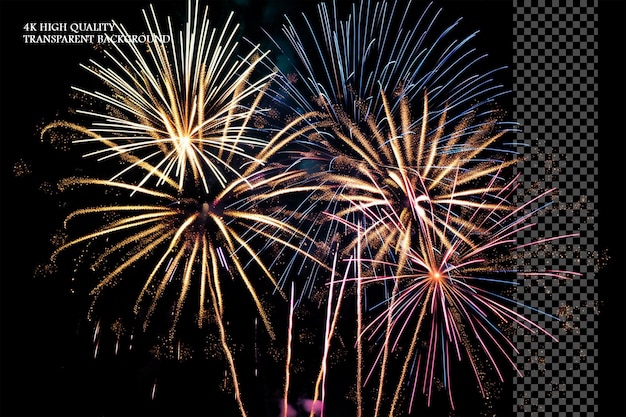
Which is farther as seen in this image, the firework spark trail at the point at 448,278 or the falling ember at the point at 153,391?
the falling ember at the point at 153,391

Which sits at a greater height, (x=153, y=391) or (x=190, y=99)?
(x=190, y=99)

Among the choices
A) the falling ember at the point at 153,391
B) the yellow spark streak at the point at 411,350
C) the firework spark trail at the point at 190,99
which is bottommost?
the falling ember at the point at 153,391

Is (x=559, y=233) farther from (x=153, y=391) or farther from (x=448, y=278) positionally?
(x=153, y=391)

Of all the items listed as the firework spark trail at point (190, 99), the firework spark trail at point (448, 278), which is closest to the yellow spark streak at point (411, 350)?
the firework spark trail at point (448, 278)

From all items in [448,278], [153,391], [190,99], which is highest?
[190,99]

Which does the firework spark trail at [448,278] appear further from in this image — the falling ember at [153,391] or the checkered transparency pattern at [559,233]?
the falling ember at [153,391]

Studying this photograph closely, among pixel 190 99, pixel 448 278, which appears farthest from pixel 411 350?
pixel 190 99

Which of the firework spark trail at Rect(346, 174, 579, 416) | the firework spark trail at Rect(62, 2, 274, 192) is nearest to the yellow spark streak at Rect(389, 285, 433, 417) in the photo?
the firework spark trail at Rect(346, 174, 579, 416)

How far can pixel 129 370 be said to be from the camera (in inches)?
273

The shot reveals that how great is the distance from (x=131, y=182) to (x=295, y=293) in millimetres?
2584

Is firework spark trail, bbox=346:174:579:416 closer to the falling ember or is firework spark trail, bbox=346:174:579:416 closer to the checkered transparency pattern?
the checkered transparency pattern

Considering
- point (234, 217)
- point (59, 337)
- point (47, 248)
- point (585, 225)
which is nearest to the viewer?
point (234, 217)

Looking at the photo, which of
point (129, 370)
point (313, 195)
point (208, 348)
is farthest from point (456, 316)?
point (129, 370)

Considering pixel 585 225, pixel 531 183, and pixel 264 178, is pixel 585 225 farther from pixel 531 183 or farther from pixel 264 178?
pixel 264 178
